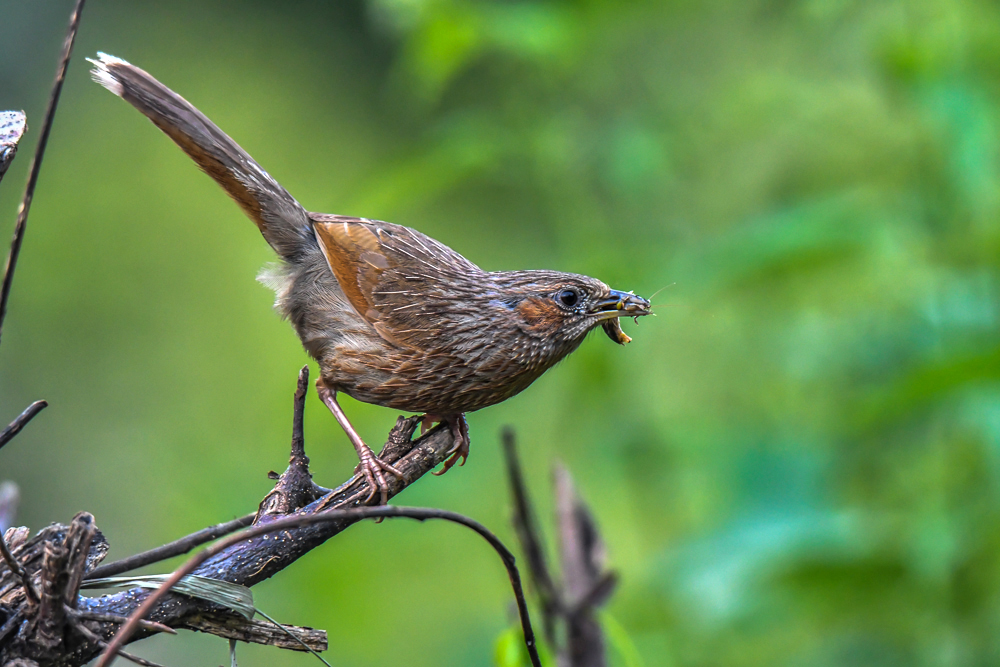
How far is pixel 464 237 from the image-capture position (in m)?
5.35

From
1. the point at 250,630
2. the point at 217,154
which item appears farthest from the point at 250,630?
the point at 217,154

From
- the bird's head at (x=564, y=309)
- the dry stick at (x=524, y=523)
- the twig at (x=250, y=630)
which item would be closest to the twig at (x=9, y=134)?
the twig at (x=250, y=630)

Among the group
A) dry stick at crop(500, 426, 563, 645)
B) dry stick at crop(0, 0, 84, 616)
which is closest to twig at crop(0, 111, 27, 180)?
dry stick at crop(0, 0, 84, 616)

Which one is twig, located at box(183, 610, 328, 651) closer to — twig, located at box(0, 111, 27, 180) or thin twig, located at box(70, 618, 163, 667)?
thin twig, located at box(70, 618, 163, 667)

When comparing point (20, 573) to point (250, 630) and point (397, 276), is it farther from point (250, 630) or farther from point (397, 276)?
point (397, 276)

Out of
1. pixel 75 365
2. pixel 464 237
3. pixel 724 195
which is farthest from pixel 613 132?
pixel 75 365

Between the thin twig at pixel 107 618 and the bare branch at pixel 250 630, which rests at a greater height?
the bare branch at pixel 250 630

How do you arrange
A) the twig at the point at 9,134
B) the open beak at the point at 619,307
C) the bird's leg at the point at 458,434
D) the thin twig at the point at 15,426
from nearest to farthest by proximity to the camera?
the thin twig at the point at 15,426 → the twig at the point at 9,134 → the bird's leg at the point at 458,434 → the open beak at the point at 619,307

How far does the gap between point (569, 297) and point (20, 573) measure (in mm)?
1250

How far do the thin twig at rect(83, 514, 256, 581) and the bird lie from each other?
455 mm

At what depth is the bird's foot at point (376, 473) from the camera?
1.60 m

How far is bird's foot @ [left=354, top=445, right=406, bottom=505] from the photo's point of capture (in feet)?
5.26

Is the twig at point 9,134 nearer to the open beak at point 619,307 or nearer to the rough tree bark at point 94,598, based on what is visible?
the rough tree bark at point 94,598

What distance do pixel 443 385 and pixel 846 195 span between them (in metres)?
1.66
